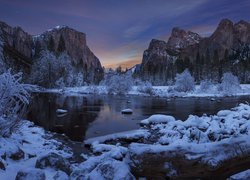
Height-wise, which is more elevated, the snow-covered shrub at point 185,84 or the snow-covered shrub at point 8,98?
the snow-covered shrub at point 185,84

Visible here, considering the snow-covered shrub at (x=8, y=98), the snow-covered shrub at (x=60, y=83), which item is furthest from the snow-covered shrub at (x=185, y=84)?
the snow-covered shrub at (x=8, y=98)

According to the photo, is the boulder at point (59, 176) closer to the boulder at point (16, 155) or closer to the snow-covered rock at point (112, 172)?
the snow-covered rock at point (112, 172)

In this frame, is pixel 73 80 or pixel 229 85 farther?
pixel 73 80

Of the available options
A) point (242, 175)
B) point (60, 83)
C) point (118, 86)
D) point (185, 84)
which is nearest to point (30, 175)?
point (242, 175)

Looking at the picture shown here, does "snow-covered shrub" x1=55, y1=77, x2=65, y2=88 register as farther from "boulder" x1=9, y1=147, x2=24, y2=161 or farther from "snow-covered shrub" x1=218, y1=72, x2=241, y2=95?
"boulder" x1=9, y1=147, x2=24, y2=161

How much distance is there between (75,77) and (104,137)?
282 ft

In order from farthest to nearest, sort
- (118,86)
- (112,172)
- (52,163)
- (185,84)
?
(118,86) → (185,84) → (52,163) → (112,172)

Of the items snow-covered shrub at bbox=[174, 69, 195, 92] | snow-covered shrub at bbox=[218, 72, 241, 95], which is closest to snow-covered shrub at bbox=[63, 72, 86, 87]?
snow-covered shrub at bbox=[174, 69, 195, 92]

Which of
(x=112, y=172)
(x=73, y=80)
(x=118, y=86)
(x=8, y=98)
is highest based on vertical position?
(x=73, y=80)

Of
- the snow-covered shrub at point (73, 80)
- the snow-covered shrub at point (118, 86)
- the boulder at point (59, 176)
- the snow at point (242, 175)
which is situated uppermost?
the snow-covered shrub at point (73, 80)

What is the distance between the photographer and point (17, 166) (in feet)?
26.2

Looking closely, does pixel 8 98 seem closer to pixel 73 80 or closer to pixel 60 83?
pixel 60 83

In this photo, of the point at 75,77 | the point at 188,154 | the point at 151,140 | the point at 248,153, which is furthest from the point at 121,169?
the point at 75,77

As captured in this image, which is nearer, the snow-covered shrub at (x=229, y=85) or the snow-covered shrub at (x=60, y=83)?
the snow-covered shrub at (x=229, y=85)
